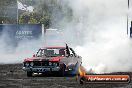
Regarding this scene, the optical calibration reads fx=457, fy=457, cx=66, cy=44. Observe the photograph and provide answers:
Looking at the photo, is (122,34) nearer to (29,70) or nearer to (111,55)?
(111,55)

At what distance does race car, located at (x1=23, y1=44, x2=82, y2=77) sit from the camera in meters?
17.2

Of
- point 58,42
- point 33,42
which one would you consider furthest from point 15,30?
point 58,42

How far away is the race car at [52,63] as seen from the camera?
1724cm

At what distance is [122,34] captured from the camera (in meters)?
27.1

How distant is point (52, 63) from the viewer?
1722 centimetres

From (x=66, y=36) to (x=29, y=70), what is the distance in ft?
91.5

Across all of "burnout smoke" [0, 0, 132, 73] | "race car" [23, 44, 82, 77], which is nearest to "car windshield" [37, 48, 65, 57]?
"race car" [23, 44, 82, 77]

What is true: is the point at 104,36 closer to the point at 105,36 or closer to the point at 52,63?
the point at 105,36

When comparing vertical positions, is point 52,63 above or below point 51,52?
below

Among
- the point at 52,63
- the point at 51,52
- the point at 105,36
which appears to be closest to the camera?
the point at 52,63

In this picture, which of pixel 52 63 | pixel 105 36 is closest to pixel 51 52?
pixel 52 63

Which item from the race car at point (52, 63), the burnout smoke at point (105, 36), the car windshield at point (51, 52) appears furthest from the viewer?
the burnout smoke at point (105, 36)

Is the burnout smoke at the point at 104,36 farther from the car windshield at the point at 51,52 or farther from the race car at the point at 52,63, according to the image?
the car windshield at the point at 51,52

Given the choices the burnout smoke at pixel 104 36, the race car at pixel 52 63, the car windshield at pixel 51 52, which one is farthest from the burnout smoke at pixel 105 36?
the car windshield at pixel 51 52
